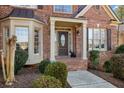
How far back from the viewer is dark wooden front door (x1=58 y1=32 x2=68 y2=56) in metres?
16.3

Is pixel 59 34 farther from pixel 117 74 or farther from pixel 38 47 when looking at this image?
pixel 117 74

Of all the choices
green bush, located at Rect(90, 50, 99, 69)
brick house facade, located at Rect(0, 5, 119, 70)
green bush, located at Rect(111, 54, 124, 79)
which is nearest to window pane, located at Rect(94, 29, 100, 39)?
brick house facade, located at Rect(0, 5, 119, 70)

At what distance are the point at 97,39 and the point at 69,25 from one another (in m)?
2.37

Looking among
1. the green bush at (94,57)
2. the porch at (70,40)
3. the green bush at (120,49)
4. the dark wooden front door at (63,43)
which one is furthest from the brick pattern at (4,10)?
the green bush at (120,49)

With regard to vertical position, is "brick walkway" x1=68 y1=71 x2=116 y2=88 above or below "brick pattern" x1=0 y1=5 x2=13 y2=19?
below

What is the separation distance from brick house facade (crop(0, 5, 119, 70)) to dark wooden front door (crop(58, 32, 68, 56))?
114mm

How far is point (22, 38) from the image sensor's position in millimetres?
12469

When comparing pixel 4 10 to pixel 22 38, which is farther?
pixel 4 10

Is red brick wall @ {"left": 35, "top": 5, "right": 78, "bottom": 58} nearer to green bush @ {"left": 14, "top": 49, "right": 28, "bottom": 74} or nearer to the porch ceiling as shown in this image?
the porch ceiling

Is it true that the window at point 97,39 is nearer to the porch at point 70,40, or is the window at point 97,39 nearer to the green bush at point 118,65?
the porch at point 70,40

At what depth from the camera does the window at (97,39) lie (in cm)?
1603

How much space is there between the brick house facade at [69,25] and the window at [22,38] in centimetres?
32

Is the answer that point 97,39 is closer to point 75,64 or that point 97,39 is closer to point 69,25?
point 69,25

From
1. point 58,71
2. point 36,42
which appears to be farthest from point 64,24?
point 58,71
